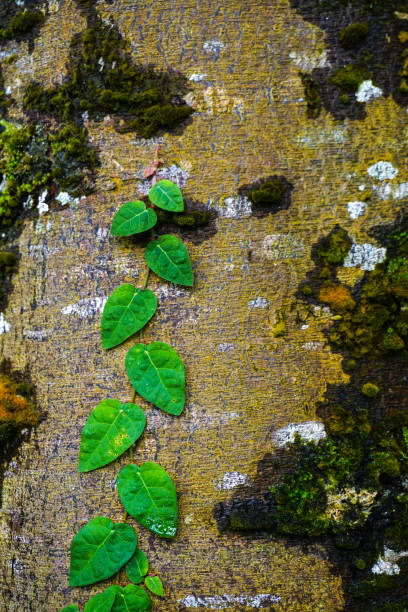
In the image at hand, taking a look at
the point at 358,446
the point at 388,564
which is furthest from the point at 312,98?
the point at 388,564

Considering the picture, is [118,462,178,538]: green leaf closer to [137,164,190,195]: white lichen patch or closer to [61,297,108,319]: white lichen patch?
[61,297,108,319]: white lichen patch

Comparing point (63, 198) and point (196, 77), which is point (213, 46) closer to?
point (196, 77)

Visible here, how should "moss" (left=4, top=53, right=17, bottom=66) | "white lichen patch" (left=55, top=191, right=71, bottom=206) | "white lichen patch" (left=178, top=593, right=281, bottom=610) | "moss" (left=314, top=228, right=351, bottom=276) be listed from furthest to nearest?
"moss" (left=4, top=53, right=17, bottom=66) → "white lichen patch" (left=55, top=191, right=71, bottom=206) → "moss" (left=314, top=228, right=351, bottom=276) → "white lichen patch" (left=178, top=593, right=281, bottom=610)

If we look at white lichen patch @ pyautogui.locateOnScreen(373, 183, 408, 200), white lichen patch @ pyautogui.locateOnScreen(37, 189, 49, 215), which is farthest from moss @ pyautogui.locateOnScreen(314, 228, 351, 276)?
white lichen patch @ pyautogui.locateOnScreen(37, 189, 49, 215)

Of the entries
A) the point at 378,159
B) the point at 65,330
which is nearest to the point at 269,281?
the point at 378,159

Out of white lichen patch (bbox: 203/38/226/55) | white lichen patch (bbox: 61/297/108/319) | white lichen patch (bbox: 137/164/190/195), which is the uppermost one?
white lichen patch (bbox: 203/38/226/55)
